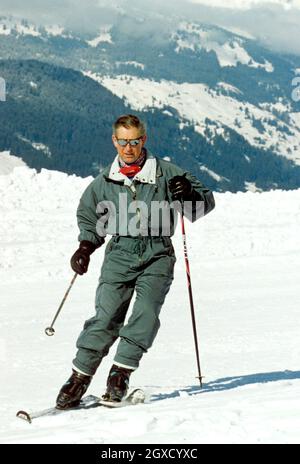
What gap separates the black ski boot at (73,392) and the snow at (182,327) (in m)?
0.23

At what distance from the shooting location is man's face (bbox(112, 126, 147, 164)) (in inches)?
193

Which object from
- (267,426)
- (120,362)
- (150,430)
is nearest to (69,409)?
(120,362)

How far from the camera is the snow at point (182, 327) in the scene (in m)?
3.93

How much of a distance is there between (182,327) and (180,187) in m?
5.57

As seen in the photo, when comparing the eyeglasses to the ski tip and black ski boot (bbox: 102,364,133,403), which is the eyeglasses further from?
the ski tip

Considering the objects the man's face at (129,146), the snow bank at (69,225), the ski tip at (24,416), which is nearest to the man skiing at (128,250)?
the man's face at (129,146)

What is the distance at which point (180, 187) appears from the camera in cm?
484

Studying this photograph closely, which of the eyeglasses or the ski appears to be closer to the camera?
the ski

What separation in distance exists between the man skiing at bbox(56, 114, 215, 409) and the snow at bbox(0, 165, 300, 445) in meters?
0.38

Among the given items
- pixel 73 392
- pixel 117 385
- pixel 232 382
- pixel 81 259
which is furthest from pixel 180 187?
pixel 232 382

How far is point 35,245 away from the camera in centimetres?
1741

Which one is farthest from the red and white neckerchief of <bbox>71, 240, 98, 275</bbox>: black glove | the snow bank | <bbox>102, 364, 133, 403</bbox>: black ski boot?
the snow bank

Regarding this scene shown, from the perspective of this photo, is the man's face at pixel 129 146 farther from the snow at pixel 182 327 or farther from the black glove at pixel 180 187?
the snow at pixel 182 327

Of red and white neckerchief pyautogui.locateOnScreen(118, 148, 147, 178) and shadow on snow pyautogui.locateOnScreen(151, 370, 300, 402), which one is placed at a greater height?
red and white neckerchief pyautogui.locateOnScreen(118, 148, 147, 178)
